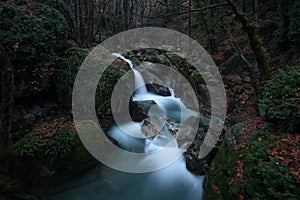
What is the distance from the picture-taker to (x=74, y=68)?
811cm

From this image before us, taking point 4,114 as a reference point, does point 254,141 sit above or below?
below

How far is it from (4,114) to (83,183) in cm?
277

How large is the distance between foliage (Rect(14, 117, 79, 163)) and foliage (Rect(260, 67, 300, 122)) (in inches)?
210

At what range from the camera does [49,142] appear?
19.9 ft

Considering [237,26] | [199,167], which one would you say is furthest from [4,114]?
[237,26]

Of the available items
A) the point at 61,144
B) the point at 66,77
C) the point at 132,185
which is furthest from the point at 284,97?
the point at 66,77

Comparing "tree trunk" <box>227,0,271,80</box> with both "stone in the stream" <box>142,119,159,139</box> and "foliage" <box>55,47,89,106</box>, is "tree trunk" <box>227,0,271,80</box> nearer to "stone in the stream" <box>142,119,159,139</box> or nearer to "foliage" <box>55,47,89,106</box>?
"stone in the stream" <box>142,119,159,139</box>

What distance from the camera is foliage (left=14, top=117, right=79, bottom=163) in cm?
583

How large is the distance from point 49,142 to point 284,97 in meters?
6.31

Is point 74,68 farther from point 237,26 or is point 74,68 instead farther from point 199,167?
point 237,26

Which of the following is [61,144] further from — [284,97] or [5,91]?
[284,97]

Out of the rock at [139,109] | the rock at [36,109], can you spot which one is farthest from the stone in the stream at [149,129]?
the rock at [36,109]

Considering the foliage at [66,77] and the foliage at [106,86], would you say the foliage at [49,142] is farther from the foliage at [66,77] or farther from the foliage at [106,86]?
the foliage at [106,86]

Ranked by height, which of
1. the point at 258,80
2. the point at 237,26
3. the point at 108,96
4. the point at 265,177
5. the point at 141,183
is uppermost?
the point at 237,26
